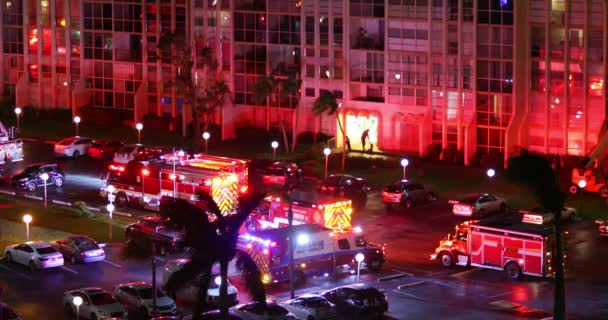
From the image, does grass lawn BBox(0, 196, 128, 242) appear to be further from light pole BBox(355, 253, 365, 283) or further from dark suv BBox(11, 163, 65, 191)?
light pole BBox(355, 253, 365, 283)

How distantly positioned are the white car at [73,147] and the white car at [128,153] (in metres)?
4.69

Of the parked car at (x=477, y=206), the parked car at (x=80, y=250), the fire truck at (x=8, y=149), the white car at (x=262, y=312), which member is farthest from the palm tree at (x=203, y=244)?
the fire truck at (x=8, y=149)

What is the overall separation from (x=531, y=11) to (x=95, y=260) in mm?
35434

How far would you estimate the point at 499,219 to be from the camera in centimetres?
6031

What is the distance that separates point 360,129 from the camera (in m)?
89.8

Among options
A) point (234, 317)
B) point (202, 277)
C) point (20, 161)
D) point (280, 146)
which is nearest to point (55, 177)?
point (20, 161)

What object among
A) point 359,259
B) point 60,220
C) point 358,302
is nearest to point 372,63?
point 60,220

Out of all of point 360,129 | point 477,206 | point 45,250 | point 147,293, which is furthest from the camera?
point 360,129

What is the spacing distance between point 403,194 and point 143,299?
25.0 metres

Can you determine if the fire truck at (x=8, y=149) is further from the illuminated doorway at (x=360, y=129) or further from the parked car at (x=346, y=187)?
the illuminated doorway at (x=360, y=129)

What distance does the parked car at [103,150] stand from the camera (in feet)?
290

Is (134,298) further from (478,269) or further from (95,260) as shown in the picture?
(478,269)

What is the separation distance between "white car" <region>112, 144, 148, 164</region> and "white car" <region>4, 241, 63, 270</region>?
23.2 metres

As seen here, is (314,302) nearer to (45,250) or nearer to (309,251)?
(309,251)
